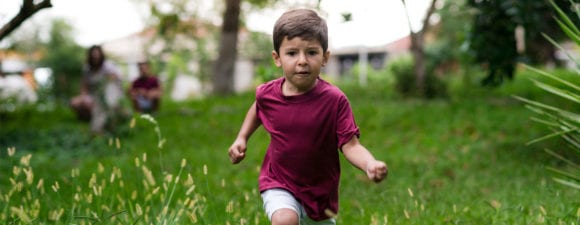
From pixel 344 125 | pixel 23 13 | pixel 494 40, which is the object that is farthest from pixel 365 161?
pixel 494 40

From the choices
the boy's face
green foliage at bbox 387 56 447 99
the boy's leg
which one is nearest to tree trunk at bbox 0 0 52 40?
the boy's face

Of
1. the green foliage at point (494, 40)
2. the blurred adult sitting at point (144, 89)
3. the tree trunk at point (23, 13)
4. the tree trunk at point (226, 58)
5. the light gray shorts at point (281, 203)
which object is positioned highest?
the tree trunk at point (23, 13)

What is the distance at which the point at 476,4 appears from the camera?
6.27 meters

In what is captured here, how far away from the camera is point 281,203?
9.16 feet

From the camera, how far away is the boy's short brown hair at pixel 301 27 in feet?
8.81

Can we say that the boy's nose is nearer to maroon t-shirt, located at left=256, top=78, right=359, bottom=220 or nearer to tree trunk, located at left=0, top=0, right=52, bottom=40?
maroon t-shirt, located at left=256, top=78, right=359, bottom=220

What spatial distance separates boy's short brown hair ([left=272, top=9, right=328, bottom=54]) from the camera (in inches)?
106

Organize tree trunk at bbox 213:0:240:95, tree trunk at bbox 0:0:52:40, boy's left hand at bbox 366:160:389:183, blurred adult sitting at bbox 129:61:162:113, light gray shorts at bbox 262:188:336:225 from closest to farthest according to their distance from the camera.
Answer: boy's left hand at bbox 366:160:389:183, light gray shorts at bbox 262:188:336:225, tree trunk at bbox 0:0:52:40, blurred adult sitting at bbox 129:61:162:113, tree trunk at bbox 213:0:240:95

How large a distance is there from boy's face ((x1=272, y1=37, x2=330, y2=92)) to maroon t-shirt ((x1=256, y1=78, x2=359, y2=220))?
12 cm

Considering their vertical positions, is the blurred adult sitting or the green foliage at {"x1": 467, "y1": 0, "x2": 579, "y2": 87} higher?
the green foliage at {"x1": 467, "y1": 0, "x2": 579, "y2": 87}

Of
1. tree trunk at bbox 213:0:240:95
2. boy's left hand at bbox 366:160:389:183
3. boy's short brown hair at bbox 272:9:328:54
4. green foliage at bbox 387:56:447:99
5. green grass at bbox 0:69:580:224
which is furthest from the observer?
tree trunk at bbox 213:0:240:95

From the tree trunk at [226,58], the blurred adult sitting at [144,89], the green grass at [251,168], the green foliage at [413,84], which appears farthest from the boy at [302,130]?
the tree trunk at [226,58]

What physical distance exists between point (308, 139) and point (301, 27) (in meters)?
0.51

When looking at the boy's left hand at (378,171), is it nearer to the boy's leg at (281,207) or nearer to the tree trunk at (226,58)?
the boy's leg at (281,207)
